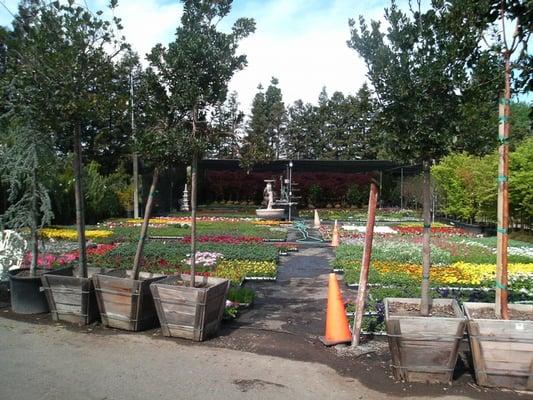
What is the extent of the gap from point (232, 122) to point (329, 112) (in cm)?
6212

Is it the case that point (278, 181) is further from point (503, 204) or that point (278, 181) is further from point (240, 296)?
point (503, 204)

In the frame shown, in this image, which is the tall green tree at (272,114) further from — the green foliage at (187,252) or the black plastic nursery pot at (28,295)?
the black plastic nursery pot at (28,295)

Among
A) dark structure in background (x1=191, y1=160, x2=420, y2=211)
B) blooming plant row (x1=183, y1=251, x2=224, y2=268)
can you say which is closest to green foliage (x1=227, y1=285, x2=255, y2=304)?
blooming plant row (x1=183, y1=251, x2=224, y2=268)

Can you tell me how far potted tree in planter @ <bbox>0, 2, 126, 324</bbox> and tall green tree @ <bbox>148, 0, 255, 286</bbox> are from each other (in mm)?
921

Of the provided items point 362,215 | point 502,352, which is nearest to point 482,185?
point 362,215

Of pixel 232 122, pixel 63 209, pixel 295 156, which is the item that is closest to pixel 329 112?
pixel 295 156

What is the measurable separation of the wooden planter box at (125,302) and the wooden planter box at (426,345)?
3.17m

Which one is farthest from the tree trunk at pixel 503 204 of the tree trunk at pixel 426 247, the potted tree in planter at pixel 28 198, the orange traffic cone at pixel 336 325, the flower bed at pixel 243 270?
the potted tree in planter at pixel 28 198

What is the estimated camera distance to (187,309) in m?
6.16

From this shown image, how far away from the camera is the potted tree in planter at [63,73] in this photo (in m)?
6.79

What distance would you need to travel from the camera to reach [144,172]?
28922 millimetres

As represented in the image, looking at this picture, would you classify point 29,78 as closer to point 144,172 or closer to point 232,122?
point 232,122

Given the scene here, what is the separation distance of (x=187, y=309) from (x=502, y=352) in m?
3.45

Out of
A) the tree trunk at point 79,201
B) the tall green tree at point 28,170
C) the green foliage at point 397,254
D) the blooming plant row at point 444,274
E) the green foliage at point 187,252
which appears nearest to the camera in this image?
the tree trunk at point 79,201
